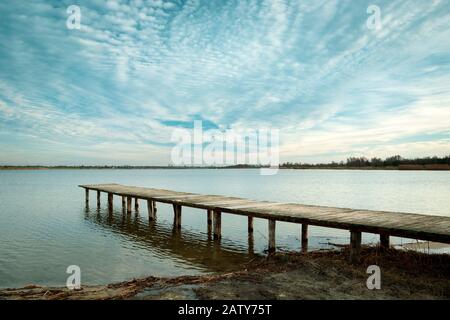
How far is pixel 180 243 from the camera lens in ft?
50.0

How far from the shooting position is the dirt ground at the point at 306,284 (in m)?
6.46

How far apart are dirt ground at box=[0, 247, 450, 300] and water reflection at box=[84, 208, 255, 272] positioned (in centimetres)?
335

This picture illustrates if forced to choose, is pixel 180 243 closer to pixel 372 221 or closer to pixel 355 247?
pixel 355 247

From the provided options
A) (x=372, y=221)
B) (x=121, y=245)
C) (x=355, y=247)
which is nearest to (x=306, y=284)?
(x=355, y=247)

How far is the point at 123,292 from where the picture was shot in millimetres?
7012

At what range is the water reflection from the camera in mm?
12068

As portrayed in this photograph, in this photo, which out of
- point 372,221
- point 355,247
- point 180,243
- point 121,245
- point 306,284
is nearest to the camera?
point 306,284

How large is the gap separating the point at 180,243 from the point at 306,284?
29.8 feet

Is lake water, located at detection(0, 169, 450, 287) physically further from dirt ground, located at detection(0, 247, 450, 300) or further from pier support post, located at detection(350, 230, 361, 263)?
pier support post, located at detection(350, 230, 361, 263)

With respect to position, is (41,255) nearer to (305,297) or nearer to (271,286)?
(271,286)

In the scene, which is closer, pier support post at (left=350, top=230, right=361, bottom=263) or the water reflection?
pier support post at (left=350, top=230, right=361, bottom=263)

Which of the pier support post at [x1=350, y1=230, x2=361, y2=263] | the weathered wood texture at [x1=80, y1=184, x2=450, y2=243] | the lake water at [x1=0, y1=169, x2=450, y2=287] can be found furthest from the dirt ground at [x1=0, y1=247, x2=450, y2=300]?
the lake water at [x1=0, y1=169, x2=450, y2=287]

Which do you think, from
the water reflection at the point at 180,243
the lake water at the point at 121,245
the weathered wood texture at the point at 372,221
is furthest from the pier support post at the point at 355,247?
the lake water at the point at 121,245
